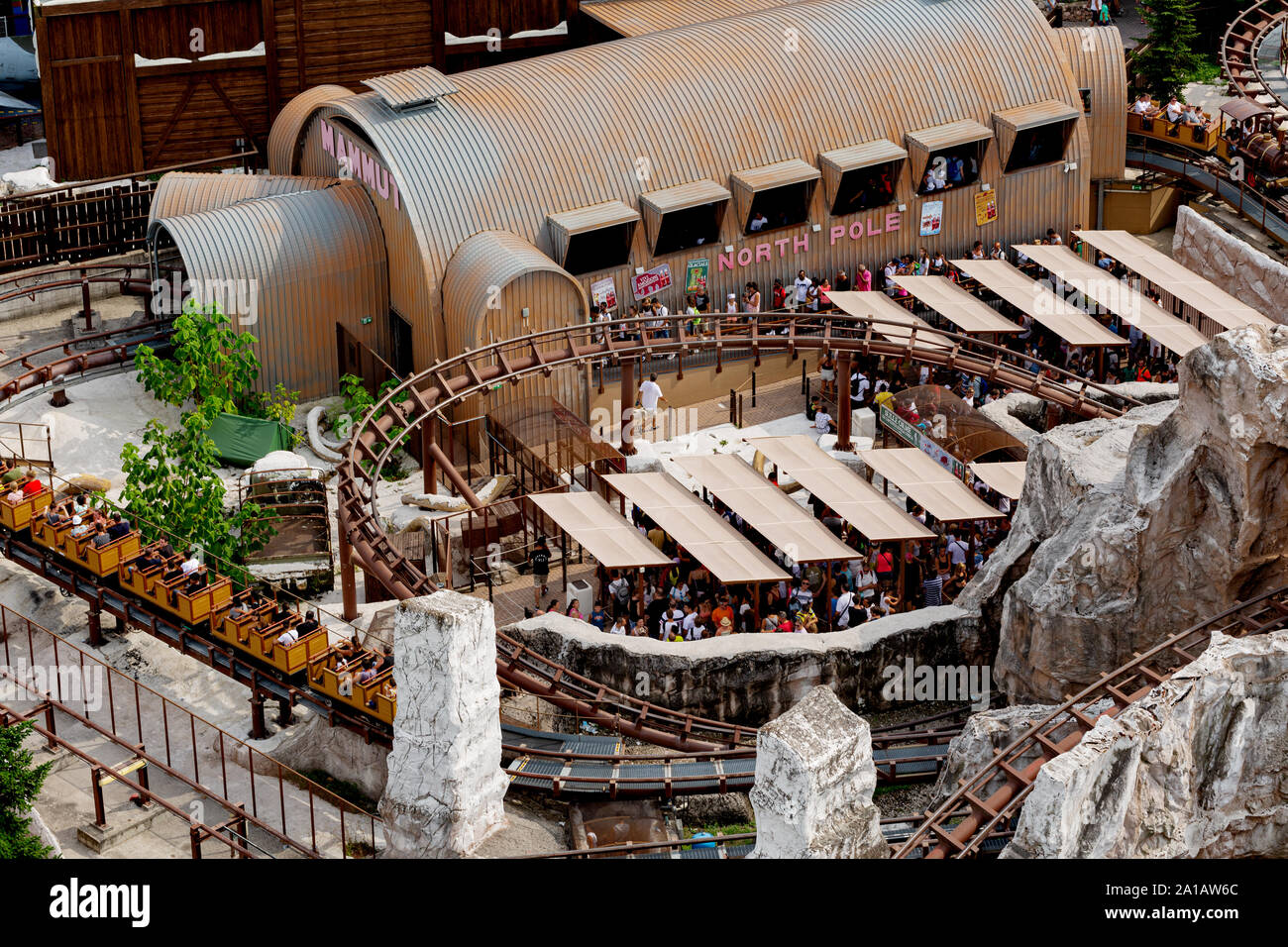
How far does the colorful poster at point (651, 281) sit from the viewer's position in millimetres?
62188

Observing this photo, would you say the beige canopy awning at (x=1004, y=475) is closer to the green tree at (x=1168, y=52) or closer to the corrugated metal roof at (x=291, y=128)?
the corrugated metal roof at (x=291, y=128)

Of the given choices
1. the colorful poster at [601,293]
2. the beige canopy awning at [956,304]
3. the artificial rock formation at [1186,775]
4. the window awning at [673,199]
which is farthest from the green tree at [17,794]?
the beige canopy awning at [956,304]

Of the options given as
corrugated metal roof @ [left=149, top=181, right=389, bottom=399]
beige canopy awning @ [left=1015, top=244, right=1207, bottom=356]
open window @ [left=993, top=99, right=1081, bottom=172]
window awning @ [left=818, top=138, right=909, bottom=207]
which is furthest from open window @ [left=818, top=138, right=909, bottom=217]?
corrugated metal roof @ [left=149, top=181, right=389, bottom=399]

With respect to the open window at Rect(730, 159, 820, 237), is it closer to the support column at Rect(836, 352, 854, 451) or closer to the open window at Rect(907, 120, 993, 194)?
the open window at Rect(907, 120, 993, 194)

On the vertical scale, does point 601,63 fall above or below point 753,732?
above

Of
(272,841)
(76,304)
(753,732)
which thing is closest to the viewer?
(272,841)

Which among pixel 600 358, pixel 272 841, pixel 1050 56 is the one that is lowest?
pixel 272 841

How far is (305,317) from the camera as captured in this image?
60.5 m

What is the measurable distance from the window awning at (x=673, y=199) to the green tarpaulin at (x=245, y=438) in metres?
11.7

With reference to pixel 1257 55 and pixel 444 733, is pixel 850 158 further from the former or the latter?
pixel 444 733

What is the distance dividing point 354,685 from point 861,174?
26.8m
